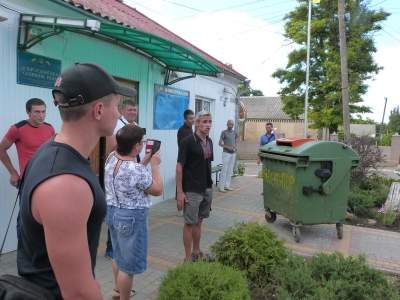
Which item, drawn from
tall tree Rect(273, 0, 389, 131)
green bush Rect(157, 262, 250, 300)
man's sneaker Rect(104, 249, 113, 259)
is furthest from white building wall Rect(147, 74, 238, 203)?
tall tree Rect(273, 0, 389, 131)

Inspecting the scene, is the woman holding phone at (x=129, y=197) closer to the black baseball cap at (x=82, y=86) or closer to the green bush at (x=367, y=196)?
the black baseball cap at (x=82, y=86)

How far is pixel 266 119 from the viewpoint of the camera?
44500 mm

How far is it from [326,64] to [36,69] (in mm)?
18239

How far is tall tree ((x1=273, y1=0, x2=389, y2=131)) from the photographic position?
20656 mm

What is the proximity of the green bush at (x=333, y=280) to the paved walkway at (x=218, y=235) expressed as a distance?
81 cm

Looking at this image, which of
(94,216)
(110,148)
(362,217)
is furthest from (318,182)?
(94,216)

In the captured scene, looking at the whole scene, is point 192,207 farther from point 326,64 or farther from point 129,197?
point 326,64

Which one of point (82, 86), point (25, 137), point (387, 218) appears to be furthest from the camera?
point (387, 218)

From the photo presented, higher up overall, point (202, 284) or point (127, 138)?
point (127, 138)

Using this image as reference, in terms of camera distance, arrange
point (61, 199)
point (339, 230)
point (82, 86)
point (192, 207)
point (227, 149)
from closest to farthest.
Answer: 1. point (61, 199)
2. point (82, 86)
3. point (192, 207)
4. point (339, 230)
5. point (227, 149)

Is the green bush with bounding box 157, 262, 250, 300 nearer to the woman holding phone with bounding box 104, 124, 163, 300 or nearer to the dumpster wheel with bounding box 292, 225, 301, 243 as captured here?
the woman holding phone with bounding box 104, 124, 163, 300

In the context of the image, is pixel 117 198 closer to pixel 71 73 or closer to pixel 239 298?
pixel 239 298

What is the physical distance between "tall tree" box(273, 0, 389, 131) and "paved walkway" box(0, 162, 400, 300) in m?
13.9

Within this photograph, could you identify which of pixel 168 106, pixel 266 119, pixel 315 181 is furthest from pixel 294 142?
pixel 266 119
